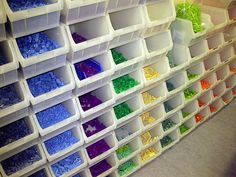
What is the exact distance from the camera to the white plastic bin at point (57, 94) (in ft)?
4.72

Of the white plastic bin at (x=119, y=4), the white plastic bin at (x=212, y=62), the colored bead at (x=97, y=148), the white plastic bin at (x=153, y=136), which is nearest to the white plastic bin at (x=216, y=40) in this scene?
the white plastic bin at (x=212, y=62)

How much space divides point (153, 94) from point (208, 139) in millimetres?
941

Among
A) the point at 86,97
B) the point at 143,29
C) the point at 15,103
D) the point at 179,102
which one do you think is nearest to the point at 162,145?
the point at 179,102

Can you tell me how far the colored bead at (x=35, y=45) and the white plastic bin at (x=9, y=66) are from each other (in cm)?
8

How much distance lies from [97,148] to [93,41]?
900 mm

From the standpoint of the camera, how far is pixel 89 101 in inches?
75.3

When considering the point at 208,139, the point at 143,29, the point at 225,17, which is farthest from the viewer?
the point at 208,139

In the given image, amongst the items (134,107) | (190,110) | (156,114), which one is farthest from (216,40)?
(134,107)

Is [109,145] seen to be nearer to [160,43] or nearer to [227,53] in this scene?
Answer: [160,43]

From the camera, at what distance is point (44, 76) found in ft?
5.40

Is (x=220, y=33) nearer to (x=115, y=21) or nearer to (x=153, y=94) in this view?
(x=153, y=94)

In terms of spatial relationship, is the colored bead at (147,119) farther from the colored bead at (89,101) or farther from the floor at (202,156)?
the colored bead at (89,101)

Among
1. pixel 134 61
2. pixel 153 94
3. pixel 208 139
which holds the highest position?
pixel 134 61

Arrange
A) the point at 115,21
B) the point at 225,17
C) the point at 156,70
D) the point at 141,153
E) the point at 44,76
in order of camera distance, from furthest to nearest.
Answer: the point at 225,17 → the point at 141,153 → the point at 156,70 → the point at 115,21 → the point at 44,76
